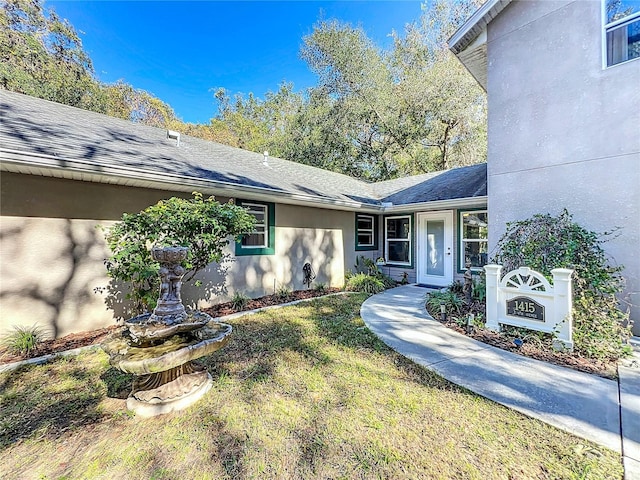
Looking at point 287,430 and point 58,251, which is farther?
point 58,251

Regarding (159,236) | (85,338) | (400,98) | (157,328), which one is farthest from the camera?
(400,98)

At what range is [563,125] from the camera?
4.96 meters

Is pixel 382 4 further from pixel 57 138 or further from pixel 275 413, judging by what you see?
pixel 275 413

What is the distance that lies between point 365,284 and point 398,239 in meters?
2.45

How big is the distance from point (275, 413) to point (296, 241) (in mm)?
5500

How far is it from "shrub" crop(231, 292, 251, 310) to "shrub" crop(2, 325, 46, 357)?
9.90 ft

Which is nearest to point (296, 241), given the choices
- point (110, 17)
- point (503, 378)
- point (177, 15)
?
point (503, 378)

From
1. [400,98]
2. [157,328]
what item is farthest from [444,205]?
[400,98]

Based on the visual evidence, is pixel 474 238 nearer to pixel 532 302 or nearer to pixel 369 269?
pixel 369 269

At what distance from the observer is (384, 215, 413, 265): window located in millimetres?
9648

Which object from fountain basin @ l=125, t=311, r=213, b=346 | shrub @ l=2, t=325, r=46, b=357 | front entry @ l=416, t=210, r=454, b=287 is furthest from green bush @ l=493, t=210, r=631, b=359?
shrub @ l=2, t=325, r=46, b=357

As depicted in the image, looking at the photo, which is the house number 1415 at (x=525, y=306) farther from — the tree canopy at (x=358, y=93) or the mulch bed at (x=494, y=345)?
the tree canopy at (x=358, y=93)

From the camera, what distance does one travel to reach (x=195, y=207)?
16.2 ft

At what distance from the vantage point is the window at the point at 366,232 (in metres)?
9.73
